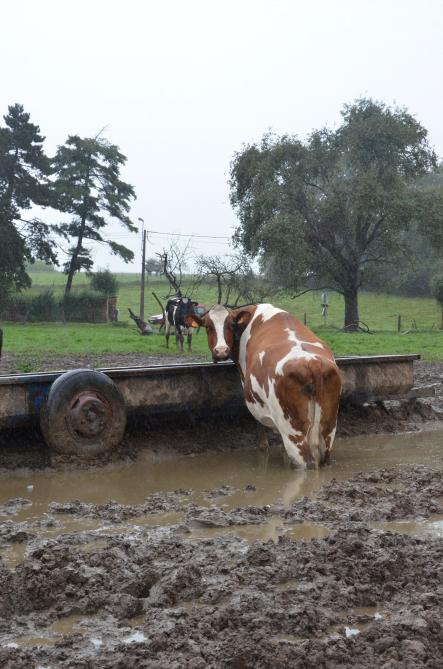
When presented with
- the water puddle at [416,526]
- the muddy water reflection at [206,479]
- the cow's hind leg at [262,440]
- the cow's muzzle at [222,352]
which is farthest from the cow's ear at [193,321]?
the water puddle at [416,526]

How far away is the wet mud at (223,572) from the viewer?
11.1ft

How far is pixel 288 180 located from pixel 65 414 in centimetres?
3539

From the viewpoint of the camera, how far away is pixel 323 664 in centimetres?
324

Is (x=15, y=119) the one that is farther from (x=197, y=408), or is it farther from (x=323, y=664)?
(x=323, y=664)

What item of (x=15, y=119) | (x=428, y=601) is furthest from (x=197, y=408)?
(x=15, y=119)

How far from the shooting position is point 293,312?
60969 mm

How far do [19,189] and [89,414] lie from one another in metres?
46.3

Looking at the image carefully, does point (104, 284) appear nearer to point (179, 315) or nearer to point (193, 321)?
point (179, 315)

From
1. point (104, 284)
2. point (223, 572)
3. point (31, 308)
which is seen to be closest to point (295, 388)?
point (223, 572)

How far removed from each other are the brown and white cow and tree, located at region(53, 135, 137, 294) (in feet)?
162

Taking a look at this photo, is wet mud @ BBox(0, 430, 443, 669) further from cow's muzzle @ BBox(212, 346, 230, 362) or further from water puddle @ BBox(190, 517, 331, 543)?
cow's muzzle @ BBox(212, 346, 230, 362)

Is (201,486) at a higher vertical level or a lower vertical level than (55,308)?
lower

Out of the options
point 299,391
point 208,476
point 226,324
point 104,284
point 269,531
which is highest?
point 104,284

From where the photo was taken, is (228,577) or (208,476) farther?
(208,476)
